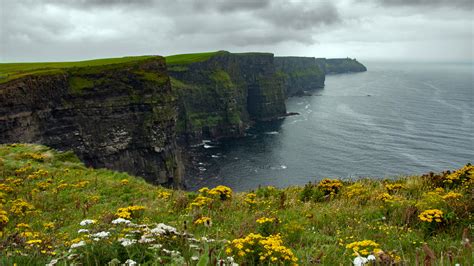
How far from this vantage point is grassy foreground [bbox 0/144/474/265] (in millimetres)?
5562

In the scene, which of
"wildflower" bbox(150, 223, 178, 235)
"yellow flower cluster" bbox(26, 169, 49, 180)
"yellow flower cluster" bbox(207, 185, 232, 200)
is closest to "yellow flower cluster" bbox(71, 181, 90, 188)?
"yellow flower cluster" bbox(26, 169, 49, 180)

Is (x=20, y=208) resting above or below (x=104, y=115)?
above

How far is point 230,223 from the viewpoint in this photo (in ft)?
32.3

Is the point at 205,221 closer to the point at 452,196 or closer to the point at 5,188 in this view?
the point at 452,196

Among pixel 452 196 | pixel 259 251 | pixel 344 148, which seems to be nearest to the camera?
pixel 259 251

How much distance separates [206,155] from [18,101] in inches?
2599

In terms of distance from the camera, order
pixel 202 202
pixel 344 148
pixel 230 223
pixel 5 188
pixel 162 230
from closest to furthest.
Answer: pixel 162 230 → pixel 230 223 → pixel 202 202 → pixel 5 188 → pixel 344 148

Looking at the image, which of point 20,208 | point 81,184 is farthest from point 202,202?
point 81,184

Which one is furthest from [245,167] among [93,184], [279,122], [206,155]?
[93,184]

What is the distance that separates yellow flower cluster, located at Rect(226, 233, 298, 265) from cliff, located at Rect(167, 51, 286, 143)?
136 meters

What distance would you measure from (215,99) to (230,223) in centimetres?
15683

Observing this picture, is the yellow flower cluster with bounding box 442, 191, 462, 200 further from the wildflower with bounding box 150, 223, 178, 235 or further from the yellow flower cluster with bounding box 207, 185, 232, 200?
the wildflower with bounding box 150, 223, 178, 235

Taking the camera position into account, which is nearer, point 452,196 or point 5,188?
point 452,196

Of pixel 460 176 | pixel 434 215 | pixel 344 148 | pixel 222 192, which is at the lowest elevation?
pixel 344 148
